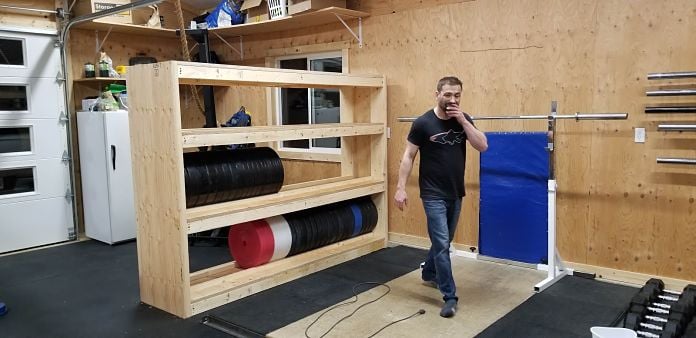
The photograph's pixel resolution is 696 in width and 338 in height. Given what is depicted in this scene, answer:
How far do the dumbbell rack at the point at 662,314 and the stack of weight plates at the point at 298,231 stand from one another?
8.55ft

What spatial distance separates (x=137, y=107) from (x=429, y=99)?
2.79 metres

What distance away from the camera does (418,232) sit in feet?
18.5

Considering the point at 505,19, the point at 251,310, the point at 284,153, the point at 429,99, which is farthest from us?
the point at 284,153

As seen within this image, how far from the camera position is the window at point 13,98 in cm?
562

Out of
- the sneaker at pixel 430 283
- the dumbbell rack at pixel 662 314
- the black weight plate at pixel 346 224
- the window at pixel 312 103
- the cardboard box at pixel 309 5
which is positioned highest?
the cardboard box at pixel 309 5

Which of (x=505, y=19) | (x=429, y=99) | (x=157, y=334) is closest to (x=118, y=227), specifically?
(x=157, y=334)

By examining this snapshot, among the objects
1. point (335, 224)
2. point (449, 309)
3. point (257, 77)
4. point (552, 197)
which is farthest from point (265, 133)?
point (552, 197)

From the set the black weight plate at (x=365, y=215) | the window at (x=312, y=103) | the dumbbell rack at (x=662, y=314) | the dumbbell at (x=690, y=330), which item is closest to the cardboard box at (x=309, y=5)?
the window at (x=312, y=103)

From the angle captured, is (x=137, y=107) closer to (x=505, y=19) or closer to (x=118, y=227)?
(x=118, y=227)

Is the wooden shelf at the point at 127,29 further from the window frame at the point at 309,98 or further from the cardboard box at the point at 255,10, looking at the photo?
the window frame at the point at 309,98

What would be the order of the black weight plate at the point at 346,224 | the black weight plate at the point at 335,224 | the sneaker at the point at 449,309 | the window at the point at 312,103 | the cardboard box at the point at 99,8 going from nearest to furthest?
the sneaker at the point at 449,309, the black weight plate at the point at 335,224, the black weight plate at the point at 346,224, the cardboard box at the point at 99,8, the window at the point at 312,103

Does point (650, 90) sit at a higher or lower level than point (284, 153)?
Result: higher

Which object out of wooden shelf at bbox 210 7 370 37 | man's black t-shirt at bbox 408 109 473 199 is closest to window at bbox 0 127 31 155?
wooden shelf at bbox 210 7 370 37

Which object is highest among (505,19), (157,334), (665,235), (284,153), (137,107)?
(505,19)
